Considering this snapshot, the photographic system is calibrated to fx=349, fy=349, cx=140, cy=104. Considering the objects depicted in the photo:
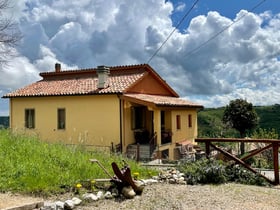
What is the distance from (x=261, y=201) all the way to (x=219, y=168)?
2062mm

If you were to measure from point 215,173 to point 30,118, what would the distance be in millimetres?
16820

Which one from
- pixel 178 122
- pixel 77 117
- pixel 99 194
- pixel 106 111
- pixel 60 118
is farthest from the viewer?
pixel 178 122

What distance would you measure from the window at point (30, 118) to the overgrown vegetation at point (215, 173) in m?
15.1

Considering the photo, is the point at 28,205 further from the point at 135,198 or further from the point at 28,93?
the point at 28,93

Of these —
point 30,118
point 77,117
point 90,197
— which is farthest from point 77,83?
point 90,197

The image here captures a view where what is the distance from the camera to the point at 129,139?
67.0 feet

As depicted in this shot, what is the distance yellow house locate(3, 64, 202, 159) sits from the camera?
19844 millimetres

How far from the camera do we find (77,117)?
2133 cm

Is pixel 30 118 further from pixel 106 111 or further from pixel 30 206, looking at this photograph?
pixel 30 206

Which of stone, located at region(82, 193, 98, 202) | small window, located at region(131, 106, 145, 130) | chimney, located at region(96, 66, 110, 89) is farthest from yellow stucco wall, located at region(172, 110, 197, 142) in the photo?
stone, located at region(82, 193, 98, 202)

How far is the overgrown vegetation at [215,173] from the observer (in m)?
9.55

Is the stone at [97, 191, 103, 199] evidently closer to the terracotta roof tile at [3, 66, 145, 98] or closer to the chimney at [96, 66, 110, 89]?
the terracotta roof tile at [3, 66, 145, 98]

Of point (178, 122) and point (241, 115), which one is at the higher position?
point (241, 115)

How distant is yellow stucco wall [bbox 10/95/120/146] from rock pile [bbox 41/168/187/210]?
400 inches
